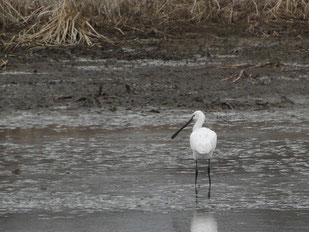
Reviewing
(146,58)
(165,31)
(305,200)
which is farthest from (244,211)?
(165,31)

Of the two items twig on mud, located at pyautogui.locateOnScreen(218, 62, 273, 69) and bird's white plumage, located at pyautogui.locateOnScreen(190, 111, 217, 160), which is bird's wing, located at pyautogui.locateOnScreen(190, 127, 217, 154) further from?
twig on mud, located at pyautogui.locateOnScreen(218, 62, 273, 69)

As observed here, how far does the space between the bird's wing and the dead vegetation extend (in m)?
11.8

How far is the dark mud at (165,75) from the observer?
15.9 m

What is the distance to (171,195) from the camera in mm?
9109

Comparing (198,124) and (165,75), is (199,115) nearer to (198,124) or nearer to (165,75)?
(198,124)

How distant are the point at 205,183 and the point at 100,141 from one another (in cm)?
298

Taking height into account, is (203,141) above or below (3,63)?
above

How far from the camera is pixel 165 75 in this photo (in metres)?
18.5

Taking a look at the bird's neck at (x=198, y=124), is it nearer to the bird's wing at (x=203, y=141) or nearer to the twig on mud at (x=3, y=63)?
the bird's wing at (x=203, y=141)

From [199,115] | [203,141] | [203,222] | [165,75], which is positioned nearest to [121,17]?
[165,75]

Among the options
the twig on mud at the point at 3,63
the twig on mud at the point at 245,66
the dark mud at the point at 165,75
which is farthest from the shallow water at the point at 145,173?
the twig on mud at the point at 3,63

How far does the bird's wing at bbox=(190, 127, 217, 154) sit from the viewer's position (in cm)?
978

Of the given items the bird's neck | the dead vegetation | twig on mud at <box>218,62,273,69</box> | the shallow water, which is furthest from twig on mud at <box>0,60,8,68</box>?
the bird's neck

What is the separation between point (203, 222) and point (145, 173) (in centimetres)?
239
